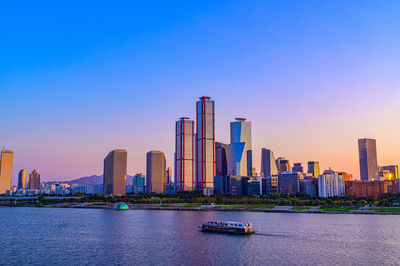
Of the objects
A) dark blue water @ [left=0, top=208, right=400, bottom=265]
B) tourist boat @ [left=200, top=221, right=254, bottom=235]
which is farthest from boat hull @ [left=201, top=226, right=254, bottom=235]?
dark blue water @ [left=0, top=208, right=400, bottom=265]

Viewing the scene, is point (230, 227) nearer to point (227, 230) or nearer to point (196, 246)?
point (227, 230)

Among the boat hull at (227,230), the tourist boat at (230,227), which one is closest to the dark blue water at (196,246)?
the boat hull at (227,230)

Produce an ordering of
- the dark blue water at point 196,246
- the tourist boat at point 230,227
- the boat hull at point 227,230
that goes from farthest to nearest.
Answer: the tourist boat at point 230,227 → the boat hull at point 227,230 → the dark blue water at point 196,246

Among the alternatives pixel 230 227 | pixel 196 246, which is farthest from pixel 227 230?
pixel 196 246

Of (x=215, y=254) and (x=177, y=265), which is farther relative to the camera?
(x=215, y=254)

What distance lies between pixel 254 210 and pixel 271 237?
343ft

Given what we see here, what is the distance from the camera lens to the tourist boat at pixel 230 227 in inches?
3986

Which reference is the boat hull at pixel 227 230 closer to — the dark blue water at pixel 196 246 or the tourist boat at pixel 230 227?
the tourist boat at pixel 230 227

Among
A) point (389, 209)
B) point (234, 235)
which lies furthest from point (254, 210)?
point (234, 235)

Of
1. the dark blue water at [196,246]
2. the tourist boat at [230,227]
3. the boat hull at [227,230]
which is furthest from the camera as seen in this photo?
the tourist boat at [230,227]

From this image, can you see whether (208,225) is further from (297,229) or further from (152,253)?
(152,253)

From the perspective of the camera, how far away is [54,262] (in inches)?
2628

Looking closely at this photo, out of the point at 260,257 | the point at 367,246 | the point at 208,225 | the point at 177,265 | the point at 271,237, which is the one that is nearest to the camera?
the point at 177,265

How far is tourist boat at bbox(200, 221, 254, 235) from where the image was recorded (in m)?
101
